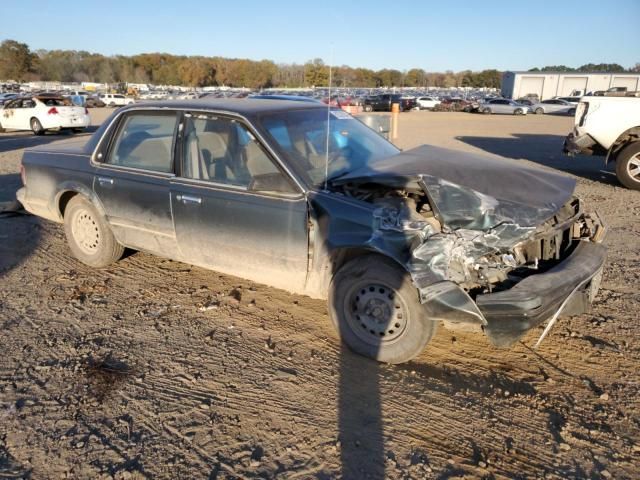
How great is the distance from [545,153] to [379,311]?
13.5 m

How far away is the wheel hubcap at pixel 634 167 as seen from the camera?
350 inches

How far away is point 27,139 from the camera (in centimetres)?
1686

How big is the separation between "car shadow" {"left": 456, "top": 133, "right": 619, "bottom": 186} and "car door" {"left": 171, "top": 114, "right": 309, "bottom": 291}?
353 inches

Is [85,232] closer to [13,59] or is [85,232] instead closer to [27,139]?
[27,139]

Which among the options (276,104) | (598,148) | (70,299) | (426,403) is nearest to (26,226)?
(70,299)

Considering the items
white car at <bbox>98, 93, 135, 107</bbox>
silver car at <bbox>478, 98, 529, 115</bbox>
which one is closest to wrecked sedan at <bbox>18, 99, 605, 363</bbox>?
silver car at <bbox>478, 98, 529, 115</bbox>

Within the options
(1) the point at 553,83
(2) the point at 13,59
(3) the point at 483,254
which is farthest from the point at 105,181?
(2) the point at 13,59

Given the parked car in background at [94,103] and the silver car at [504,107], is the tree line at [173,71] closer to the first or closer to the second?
the parked car in background at [94,103]

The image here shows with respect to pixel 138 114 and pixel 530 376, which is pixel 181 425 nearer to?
pixel 530 376

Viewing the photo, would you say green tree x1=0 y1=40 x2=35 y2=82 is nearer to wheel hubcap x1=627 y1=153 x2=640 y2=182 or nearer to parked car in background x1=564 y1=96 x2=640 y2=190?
parked car in background x1=564 y1=96 x2=640 y2=190

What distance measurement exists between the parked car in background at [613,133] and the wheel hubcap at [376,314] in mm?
8060

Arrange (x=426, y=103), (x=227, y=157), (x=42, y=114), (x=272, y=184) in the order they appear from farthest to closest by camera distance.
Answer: (x=426, y=103)
(x=42, y=114)
(x=227, y=157)
(x=272, y=184)

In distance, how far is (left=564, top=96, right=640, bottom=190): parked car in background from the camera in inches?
352

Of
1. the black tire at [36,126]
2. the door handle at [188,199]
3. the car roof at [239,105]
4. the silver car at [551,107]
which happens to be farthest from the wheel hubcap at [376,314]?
the silver car at [551,107]
